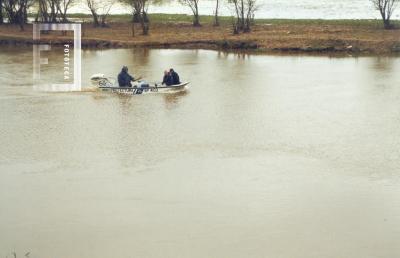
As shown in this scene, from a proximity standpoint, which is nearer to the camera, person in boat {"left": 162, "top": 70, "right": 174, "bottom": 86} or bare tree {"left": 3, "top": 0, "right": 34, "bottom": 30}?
person in boat {"left": 162, "top": 70, "right": 174, "bottom": 86}

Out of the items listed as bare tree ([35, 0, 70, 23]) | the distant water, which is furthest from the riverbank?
the distant water

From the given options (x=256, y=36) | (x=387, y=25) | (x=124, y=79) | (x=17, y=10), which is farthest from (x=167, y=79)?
(x=17, y=10)

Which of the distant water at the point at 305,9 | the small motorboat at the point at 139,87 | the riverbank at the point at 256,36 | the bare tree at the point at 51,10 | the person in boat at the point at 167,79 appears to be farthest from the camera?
the distant water at the point at 305,9

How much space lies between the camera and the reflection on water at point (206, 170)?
12320 mm

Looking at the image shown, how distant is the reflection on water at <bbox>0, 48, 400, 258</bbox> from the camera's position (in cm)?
1232

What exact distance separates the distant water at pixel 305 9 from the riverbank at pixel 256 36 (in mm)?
8158

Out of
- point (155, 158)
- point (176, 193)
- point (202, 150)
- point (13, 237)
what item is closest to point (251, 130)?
point (202, 150)

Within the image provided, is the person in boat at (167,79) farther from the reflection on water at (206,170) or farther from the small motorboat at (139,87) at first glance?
the reflection on water at (206,170)

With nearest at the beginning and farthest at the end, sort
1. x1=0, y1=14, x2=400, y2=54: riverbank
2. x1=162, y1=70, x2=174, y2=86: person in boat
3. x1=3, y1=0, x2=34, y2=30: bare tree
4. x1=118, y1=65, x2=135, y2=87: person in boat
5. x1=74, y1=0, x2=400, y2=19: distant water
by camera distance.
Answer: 1. x1=118, y1=65, x2=135, y2=87: person in boat
2. x1=162, y1=70, x2=174, y2=86: person in boat
3. x1=0, y1=14, x2=400, y2=54: riverbank
4. x1=3, y1=0, x2=34, y2=30: bare tree
5. x1=74, y1=0, x2=400, y2=19: distant water

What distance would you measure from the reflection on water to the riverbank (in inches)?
383

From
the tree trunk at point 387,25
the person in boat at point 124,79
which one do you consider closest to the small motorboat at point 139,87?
the person in boat at point 124,79

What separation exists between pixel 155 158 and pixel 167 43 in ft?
79.6

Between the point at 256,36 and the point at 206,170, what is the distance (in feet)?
85.1

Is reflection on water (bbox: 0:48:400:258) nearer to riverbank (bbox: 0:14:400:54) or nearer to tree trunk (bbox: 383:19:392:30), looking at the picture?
riverbank (bbox: 0:14:400:54)
